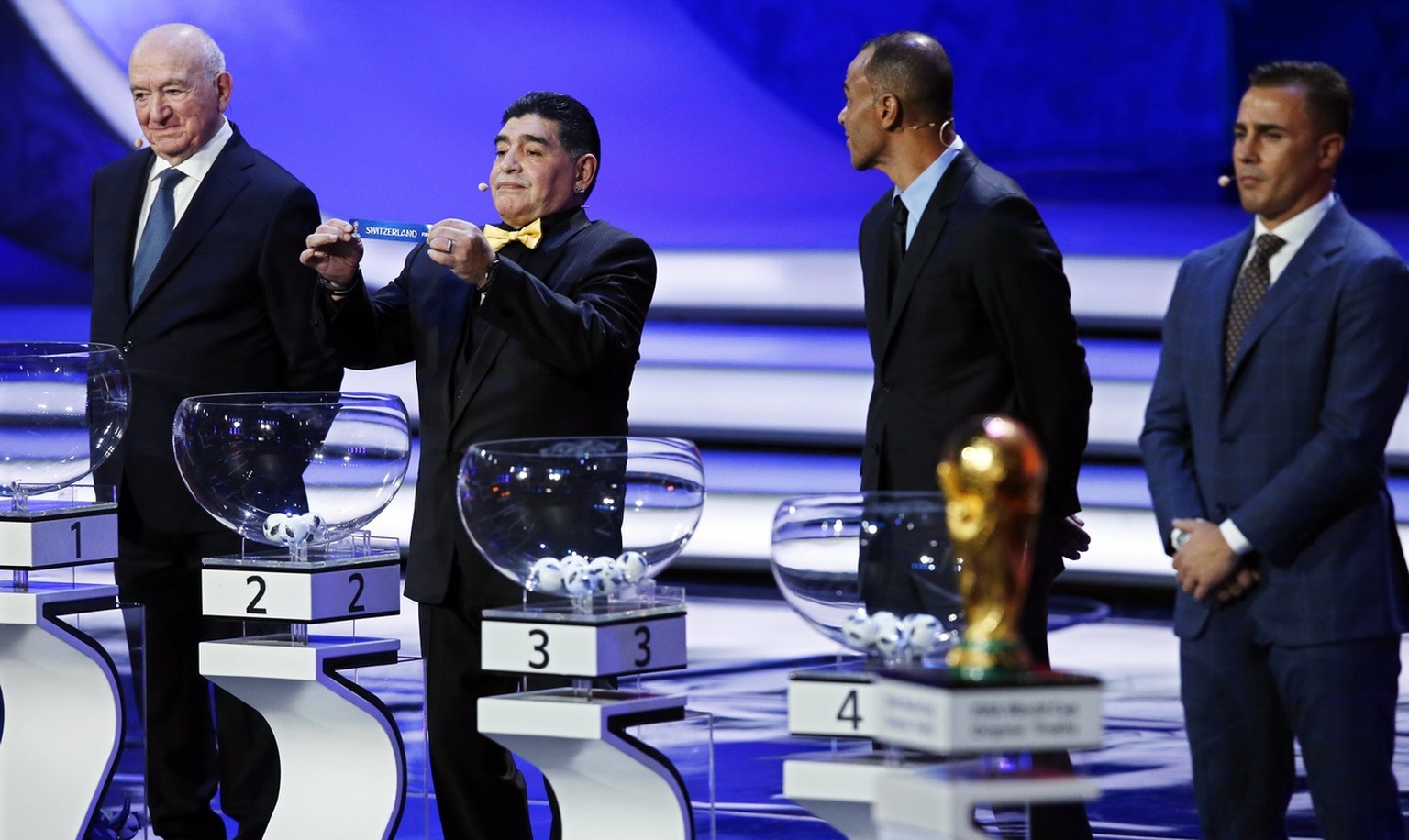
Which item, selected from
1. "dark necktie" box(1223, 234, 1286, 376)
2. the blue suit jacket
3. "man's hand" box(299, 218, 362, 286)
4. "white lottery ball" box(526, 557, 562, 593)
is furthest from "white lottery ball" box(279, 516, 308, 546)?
"dark necktie" box(1223, 234, 1286, 376)

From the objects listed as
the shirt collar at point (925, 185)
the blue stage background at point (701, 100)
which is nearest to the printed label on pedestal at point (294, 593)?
the shirt collar at point (925, 185)

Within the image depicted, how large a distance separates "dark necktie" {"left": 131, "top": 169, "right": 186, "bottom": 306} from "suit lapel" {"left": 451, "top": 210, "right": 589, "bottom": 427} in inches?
33.5

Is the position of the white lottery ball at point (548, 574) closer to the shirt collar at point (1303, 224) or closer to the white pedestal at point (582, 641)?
the white pedestal at point (582, 641)

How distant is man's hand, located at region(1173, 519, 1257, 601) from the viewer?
2.72 m

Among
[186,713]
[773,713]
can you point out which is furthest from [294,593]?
[773,713]

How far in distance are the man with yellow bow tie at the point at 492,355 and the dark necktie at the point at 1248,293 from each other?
99 cm

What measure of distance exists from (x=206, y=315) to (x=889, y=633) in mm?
1988

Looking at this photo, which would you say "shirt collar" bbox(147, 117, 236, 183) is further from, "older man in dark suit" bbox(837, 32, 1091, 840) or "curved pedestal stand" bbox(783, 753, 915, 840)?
"curved pedestal stand" bbox(783, 753, 915, 840)

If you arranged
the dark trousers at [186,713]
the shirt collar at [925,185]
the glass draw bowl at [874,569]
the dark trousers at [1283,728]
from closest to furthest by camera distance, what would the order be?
the glass draw bowl at [874,569] < the dark trousers at [1283,728] < the shirt collar at [925,185] < the dark trousers at [186,713]

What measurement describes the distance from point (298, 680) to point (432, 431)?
0.50 metres

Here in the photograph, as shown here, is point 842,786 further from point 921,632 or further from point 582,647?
point 582,647

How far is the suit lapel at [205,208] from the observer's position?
378cm

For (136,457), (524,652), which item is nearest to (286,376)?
(136,457)

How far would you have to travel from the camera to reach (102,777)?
342 centimetres
